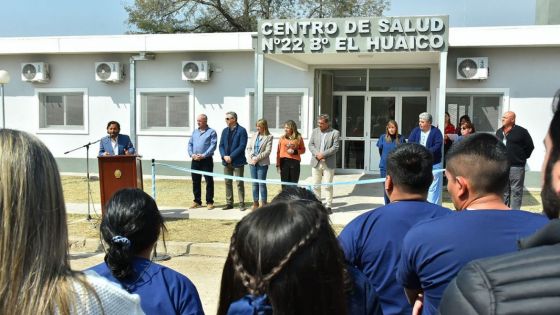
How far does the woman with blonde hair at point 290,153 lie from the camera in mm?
9672

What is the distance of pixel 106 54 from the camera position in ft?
51.7

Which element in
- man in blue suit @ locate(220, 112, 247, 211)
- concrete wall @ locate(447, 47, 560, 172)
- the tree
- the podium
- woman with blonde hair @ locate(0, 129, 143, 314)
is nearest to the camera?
woman with blonde hair @ locate(0, 129, 143, 314)

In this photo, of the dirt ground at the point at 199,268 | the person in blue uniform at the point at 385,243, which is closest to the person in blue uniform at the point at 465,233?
the person in blue uniform at the point at 385,243

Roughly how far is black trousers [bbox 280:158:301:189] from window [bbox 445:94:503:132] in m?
6.20

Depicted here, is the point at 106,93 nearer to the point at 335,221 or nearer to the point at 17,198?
the point at 335,221

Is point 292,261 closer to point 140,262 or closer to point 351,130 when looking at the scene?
point 140,262

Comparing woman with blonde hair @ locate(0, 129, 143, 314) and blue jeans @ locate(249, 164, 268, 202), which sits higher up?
woman with blonde hair @ locate(0, 129, 143, 314)

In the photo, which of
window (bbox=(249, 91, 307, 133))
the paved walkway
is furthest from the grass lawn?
window (bbox=(249, 91, 307, 133))

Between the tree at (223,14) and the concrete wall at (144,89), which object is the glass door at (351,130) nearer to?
the concrete wall at (144,89)

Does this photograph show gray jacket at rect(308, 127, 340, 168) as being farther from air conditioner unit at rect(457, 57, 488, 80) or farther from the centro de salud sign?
air conditioner unit at rect(457, 57, 488, 80)

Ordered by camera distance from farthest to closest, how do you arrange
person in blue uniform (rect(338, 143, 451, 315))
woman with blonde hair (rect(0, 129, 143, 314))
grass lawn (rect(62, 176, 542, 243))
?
grass lawn (rect(62, 176, 542, 243)) → person in blue uniform (rect(338, 143, 451, 315)) → woman with blonde hair (rect(0, 129, 143, 314))

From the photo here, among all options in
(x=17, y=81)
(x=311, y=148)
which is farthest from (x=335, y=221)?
(x=17, y=81)

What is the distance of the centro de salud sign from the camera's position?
967 cm

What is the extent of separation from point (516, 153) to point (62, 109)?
13485mm
